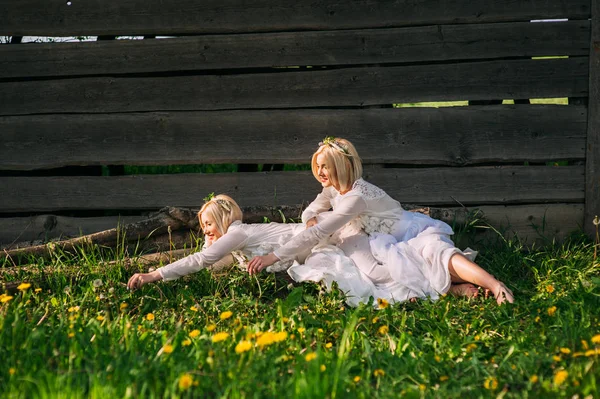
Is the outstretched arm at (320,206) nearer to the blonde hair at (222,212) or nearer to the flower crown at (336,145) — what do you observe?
the flower crown at (336,145)

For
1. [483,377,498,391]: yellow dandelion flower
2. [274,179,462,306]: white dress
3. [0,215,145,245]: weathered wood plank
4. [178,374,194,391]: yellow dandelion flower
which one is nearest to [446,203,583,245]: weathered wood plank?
[274,179,462,306]: white dress

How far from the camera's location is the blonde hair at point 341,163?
4391 millimetres

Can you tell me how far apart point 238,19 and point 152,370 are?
3279 mm

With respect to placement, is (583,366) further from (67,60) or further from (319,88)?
(67,60)

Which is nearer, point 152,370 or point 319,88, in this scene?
point 152,370

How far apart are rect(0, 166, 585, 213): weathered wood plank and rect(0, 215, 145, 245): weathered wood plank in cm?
9

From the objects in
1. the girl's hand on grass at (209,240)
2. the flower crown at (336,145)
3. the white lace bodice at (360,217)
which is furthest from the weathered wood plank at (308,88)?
the girl's hand on grass at (209,240)

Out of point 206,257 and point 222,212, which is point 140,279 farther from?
point 222,212

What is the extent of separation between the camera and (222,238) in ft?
13.9

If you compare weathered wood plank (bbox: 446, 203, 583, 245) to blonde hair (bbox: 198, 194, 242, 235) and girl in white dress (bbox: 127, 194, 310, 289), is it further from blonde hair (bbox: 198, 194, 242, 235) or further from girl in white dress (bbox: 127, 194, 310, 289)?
blonde hair (bbox: 198, 194, 242, 235)

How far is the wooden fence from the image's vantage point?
5102 mm

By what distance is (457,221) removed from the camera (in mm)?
5141

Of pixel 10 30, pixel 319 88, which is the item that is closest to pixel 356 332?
pixel 319 88

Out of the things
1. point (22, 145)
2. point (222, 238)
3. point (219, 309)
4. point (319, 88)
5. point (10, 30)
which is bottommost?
point (219, 309)
